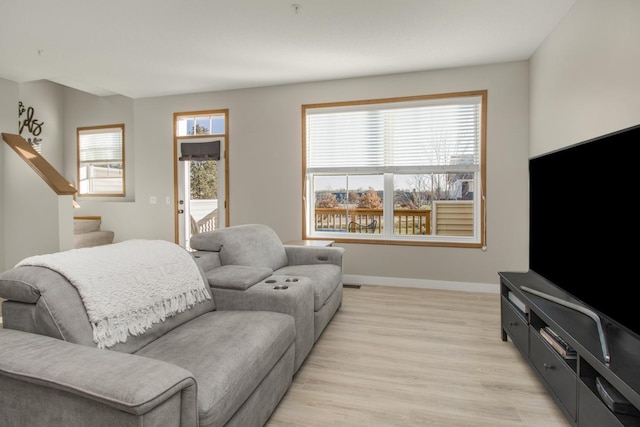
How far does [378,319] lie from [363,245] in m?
1.44

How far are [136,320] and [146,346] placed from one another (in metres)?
0.13

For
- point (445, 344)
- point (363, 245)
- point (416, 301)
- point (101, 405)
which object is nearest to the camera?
point (101, 405)

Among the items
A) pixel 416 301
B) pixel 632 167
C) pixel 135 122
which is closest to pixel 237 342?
pixel 632 167

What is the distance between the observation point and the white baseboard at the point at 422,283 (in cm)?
417

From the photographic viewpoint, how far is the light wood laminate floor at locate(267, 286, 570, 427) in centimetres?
183

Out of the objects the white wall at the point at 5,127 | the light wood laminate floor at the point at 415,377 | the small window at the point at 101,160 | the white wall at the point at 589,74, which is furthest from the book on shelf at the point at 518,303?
the small window at the point at 101,160

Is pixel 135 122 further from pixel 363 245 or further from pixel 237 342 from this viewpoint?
pixel 237 342

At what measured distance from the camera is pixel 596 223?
166cm

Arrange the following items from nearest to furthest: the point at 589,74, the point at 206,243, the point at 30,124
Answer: the point at 589,74
the point at 206,243
the point at 30,124

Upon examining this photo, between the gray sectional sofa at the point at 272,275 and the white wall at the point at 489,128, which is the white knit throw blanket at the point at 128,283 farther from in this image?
the white wall at the point at 489,128

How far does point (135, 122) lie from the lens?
17.9ft

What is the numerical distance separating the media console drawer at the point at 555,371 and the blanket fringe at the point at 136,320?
1.92 m

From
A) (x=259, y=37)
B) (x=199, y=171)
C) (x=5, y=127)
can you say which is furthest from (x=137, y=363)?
(x=5, y=127)

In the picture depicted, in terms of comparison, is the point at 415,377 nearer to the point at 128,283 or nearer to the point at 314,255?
the point at 314,255
